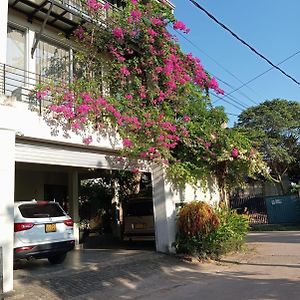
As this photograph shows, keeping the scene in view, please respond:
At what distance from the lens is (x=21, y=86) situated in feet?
35.7

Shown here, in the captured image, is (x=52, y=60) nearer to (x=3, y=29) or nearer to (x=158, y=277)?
(x=3, y=29)

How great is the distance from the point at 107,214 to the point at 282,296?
1221 centimetres

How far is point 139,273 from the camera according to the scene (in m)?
9.95

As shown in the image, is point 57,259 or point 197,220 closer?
point 57,259

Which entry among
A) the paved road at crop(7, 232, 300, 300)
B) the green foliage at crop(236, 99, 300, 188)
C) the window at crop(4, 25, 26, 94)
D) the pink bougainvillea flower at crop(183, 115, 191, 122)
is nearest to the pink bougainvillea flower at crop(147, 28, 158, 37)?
the pink bougainvillea flower at crop(183, 115, 191, 122)

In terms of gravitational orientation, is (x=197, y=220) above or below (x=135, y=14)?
below

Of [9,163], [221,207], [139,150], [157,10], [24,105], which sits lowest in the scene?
[221,207]

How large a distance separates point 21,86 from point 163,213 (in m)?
5.67

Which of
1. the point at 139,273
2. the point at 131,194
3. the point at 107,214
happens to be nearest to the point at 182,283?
the point at 139,273

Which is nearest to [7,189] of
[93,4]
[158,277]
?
[158,277]

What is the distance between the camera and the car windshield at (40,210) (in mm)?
9913

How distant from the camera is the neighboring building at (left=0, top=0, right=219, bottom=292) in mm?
8383

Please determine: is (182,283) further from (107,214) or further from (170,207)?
(107,214)

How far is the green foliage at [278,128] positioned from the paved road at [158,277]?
69.9 feet
